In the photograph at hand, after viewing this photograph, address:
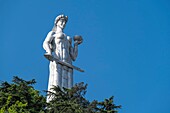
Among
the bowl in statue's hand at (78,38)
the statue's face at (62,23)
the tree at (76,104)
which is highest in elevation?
the statue's face at (62,23)

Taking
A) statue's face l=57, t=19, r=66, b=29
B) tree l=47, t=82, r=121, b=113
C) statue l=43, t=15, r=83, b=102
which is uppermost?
statue's face l=57, t=19, r=66, b=29

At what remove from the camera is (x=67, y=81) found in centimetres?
1950

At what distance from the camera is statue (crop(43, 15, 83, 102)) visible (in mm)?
19188

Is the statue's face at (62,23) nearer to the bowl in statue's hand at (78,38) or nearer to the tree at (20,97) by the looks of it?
the bowl in statue's hand at (78,38)

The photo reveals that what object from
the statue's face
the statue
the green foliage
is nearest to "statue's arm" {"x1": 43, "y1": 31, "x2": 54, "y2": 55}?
the statue

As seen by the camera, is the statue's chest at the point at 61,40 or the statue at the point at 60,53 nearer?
the statue at the point at 60,53

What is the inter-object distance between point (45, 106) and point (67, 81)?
4565mm

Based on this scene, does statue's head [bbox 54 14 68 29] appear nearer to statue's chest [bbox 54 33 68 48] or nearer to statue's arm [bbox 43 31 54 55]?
statue's chest [bbox 54 33 68 48]

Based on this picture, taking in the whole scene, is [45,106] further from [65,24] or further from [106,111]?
[65,24]

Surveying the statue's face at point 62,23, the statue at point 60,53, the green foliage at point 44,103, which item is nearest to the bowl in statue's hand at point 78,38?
the statue at point 60,53

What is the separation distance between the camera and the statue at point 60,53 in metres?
19.2

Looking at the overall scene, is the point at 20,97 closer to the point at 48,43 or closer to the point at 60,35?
the point at 48,43

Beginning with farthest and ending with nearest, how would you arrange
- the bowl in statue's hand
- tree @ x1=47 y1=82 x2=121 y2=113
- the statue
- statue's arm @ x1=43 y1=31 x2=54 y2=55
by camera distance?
the bowl in statue's hand → statue's arm @ x1=43 y1=31 x2=54 y2=55 → the statue → tree @ x1=47 y1=82 x2=121 y2=113

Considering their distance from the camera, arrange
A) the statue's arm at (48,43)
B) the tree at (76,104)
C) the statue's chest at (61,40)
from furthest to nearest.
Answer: the statue's chest at (61,40) < the statue's arm at (48,43) < the tree at (76,104)
